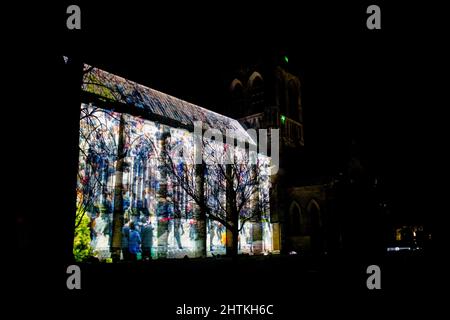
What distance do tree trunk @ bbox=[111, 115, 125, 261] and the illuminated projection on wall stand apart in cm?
5

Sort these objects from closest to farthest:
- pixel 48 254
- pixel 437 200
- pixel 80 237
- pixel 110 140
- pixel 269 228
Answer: pixel 48 254 < pixel 437 200 < pixel 80 237 < pixel 110 140 < pixel 269 228

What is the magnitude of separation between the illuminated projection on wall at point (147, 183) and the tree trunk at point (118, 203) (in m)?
0.05

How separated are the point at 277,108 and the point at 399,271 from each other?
27075 mm

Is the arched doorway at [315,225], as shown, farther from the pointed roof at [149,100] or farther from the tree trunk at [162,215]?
the tree trunk at [162,215]

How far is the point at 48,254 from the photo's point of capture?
5340 mm

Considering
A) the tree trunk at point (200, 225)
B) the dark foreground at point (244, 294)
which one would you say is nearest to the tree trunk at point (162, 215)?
the tree trunk at point (200, 225)

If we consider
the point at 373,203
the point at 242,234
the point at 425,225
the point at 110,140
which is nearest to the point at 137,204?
the point at 110,140

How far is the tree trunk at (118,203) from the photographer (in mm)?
21516

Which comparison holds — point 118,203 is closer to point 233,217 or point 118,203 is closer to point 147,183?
point 147,183

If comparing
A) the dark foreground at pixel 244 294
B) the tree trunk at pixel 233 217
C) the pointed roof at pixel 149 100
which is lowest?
the dark foreground at pixel 244 294

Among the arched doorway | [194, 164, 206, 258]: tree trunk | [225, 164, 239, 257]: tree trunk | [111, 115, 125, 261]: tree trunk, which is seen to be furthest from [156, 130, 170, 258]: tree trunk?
the arched doorway

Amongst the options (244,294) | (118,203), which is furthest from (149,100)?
(244,294)
